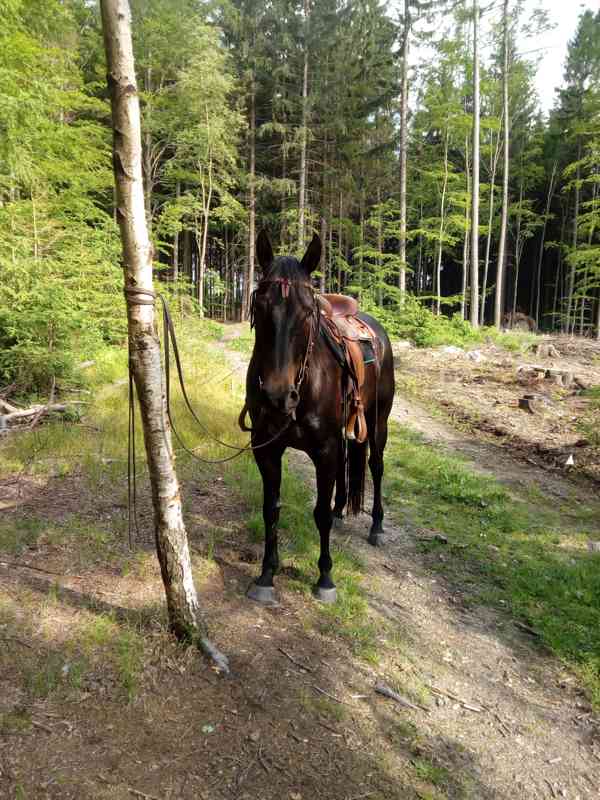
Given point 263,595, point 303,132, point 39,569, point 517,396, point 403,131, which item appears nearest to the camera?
point 39,569

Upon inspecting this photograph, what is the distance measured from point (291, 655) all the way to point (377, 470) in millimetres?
2500

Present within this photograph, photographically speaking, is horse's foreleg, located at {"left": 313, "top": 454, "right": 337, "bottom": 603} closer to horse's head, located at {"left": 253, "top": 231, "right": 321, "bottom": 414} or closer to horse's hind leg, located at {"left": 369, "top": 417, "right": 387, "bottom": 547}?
horse's head, located at {"left": 253, "top": 231, "right": 321, "bottom": 414}

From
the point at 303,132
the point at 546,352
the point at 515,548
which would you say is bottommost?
the point at 515,548

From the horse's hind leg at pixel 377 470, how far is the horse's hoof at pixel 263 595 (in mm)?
1578

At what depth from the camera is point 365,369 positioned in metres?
4.64

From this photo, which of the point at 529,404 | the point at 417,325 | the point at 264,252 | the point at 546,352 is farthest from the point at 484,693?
the point at 417,325

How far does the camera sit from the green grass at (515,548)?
11.6ft

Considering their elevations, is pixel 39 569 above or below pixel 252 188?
below

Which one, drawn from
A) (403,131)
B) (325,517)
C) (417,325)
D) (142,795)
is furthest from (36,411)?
(403,131)

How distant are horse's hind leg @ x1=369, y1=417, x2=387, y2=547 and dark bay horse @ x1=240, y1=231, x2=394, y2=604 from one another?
4.05ft

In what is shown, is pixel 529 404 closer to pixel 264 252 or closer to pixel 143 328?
pixel 264 252

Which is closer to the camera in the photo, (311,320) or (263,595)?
(311,320)

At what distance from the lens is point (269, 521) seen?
3.53 metres

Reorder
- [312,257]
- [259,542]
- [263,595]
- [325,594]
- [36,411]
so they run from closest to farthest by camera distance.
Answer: [312,257] < [263,595] < [325,594] < [259,542] < [36,411]
